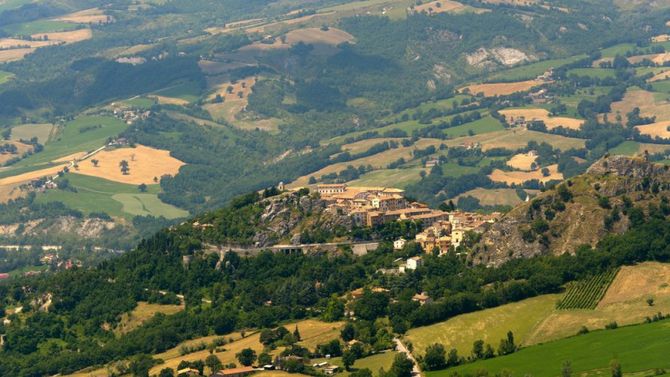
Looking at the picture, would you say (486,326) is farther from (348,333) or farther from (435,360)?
(348,333)

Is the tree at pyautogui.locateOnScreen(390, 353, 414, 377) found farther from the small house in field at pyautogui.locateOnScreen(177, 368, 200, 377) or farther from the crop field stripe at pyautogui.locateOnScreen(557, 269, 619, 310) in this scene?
the crop field stripe at pyautogui.locateOnScreen(557, 269, 619, 310)

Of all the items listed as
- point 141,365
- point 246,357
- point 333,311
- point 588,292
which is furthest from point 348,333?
point 588,292

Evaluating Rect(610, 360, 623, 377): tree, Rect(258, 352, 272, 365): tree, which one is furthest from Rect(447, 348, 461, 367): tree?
Rect(610, 360, 623, 377): tree

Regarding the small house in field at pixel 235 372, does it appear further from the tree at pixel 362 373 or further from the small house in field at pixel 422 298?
the small house in field at pixel 422 298

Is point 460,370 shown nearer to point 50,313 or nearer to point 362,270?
point 362,270

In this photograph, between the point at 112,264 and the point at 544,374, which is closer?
the point at 544,374

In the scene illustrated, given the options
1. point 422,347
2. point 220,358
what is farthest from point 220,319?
point 422,347
